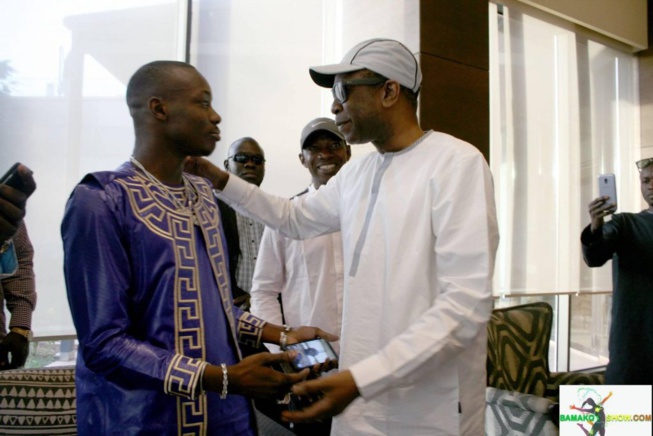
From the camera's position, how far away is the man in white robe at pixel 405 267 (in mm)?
1146

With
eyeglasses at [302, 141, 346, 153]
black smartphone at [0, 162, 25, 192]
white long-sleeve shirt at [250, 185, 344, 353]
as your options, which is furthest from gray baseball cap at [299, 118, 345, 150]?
black smartphone at [0, 162, 25, 192]

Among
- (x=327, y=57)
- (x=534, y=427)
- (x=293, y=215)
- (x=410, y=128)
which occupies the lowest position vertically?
(x=534, y=427)

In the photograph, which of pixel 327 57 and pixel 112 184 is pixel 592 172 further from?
pixel 112 184

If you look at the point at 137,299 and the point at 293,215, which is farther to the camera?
→ the point at 293,215

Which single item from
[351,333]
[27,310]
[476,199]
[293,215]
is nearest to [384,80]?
[476,199]

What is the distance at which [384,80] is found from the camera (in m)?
1.42

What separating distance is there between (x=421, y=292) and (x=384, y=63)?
2.11 feet

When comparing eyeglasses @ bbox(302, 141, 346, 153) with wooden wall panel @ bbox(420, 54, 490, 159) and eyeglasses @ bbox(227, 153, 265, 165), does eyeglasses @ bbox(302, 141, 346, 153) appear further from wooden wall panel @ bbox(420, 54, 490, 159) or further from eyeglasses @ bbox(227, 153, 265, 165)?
wooden wall panel @ bbox(420, 54, 490, 159)

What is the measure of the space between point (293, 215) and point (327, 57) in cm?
243

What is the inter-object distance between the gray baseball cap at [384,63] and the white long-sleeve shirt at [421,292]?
0.18 meters

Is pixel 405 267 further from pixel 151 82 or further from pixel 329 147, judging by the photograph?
pixel 329 147

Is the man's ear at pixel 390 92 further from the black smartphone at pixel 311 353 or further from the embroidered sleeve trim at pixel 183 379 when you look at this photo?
the embroidered sleeve trim at pixel 183 379

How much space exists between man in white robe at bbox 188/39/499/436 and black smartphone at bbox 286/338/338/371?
0.06 meters

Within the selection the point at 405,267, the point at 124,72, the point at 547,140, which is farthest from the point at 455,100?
the point at 405,267
